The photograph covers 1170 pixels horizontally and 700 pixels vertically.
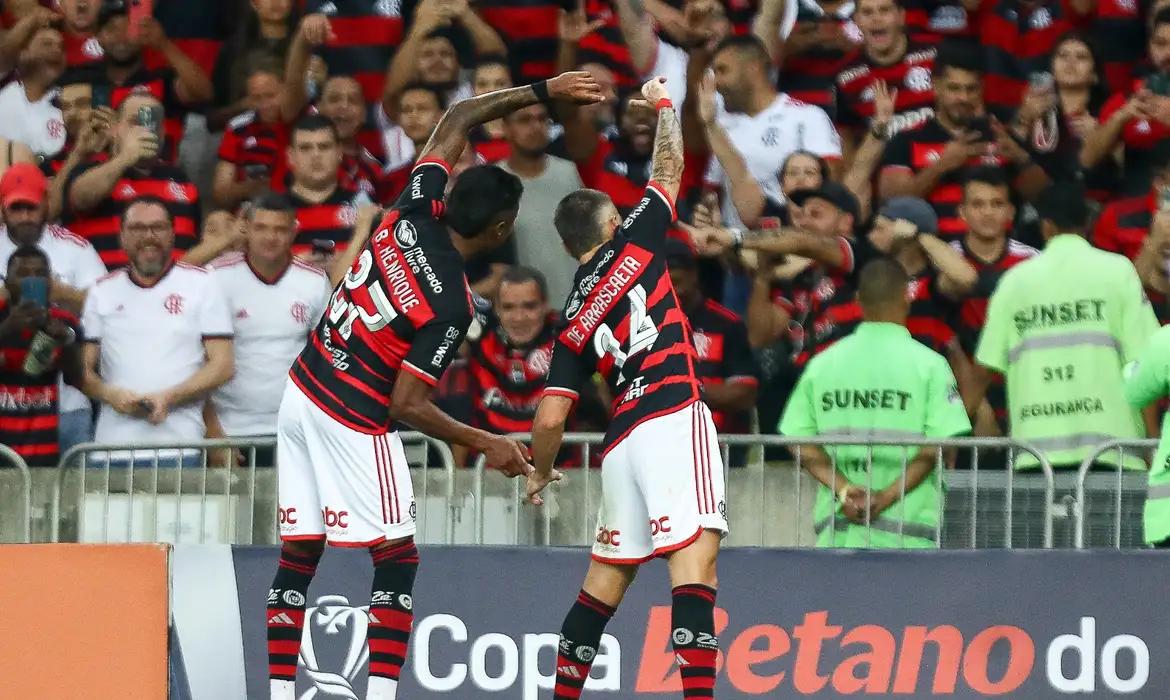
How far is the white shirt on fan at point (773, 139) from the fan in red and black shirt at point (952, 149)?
41 cm

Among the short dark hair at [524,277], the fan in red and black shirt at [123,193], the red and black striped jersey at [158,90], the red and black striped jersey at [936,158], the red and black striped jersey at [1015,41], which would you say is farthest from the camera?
the red and black striped jersey at [158,90]

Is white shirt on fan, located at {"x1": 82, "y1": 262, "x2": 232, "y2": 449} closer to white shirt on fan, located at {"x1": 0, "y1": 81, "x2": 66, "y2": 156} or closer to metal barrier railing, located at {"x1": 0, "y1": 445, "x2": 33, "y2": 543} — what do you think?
metal barrier railing, located at {"x1": 0, "y1": 445, "x2": 33, "y2": 543}

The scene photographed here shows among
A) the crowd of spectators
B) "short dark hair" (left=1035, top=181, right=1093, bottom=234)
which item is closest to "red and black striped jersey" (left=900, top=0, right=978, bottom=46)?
the crowd of spectators

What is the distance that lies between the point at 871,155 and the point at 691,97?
1144mm

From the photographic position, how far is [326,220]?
11992mm

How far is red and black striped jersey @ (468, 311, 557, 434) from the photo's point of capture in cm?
1069

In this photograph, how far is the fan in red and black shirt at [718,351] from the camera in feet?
35.7

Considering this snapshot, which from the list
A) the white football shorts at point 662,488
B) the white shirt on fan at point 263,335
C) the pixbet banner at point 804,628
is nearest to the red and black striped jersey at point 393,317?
the white football shorts at point 662,488

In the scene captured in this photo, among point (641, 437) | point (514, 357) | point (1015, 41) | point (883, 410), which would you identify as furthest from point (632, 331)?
point (1015, 41)

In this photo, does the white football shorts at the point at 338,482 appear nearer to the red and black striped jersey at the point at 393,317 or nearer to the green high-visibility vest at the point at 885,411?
the red and black striped jersey at the point at 393,317

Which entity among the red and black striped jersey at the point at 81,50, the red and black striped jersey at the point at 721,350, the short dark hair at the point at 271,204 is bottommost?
the red and black striped jersey at the point at 721,350

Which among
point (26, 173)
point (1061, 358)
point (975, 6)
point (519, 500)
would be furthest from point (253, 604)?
point (975, 6)

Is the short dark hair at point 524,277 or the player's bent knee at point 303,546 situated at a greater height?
the short dark hair at point 524,277

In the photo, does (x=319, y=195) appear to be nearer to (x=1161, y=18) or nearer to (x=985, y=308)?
(x=985, y=308)
